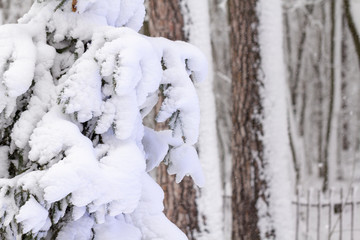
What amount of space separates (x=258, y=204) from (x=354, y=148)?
10912mm

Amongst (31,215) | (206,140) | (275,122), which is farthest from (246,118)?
(31,215)

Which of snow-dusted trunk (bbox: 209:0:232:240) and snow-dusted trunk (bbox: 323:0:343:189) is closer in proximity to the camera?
snow-dusted trunk (bbox: 323:0:343:189)

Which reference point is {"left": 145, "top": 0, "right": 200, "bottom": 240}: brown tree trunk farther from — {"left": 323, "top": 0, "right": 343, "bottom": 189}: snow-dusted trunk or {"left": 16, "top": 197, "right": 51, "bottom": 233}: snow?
{"left": 323, "top": 0, "right": 343, "bottom": 189}: snow-dusted trunk

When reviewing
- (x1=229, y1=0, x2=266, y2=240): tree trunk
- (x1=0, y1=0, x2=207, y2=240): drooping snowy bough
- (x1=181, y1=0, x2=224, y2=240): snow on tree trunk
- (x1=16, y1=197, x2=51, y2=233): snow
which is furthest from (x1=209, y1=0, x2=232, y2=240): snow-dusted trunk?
(x1=16, y1=197, x2=51, y2=233): snow

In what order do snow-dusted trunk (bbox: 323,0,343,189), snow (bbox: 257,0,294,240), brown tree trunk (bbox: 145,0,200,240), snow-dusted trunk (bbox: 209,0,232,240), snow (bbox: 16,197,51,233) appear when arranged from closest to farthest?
snow (bbox: 16,197,51,233) < brown tree trunk (bbox: 145,0,200,240) < snow (bbox: 257,0,294,240) < snow-dusted trunk (bbox: 323,0,343,189) < snow-dusted trunk (bbox: 209,0,232,240)

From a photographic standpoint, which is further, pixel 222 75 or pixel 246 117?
pixel 222 75

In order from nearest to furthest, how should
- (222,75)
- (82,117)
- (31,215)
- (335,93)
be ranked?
1. (31,215)
2. (82,117)
3. (335,93)
4. (222,75)

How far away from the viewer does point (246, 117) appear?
5648mm

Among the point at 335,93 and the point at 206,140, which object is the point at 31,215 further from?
the point at 335,93

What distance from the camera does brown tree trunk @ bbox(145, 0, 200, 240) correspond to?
504 centimetres

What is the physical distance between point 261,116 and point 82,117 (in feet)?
13.0

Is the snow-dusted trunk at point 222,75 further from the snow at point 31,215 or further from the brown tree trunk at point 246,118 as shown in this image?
the snow at point 31,215

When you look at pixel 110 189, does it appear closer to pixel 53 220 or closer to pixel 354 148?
pixel 53 220

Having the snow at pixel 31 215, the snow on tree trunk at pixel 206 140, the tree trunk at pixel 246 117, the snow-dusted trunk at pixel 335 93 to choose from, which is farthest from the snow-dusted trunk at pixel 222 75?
the snow at pixel 31 215
